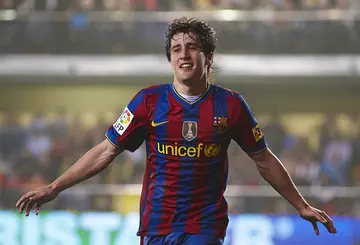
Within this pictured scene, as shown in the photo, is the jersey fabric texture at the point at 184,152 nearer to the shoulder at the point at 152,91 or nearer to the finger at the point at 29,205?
the shoulder at the point at 152,91

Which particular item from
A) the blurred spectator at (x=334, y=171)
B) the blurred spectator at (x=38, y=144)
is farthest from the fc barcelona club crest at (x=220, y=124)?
the blurred spectator at (x=38, y=144)

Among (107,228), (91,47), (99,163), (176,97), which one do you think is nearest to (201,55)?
(176,97)

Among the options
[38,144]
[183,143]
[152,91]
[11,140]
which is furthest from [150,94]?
[11,140]

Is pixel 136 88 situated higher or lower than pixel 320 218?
lower

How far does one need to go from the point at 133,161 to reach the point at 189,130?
6.94m

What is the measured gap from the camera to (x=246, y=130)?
163 inches

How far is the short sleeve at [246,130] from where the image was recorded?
412cm

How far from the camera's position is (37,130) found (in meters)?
11.7

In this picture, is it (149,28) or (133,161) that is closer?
(133,161)

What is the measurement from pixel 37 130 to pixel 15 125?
417 millimetres

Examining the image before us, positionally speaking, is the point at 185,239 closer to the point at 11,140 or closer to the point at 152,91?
the point at 152,91

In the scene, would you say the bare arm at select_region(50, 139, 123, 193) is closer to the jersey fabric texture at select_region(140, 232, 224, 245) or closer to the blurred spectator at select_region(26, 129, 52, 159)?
the jersey fabric texture at select_region(140, 232, 224, 245)

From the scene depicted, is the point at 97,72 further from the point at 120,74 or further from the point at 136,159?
the point at 136,159

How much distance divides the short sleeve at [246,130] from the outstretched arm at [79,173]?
593 mm
